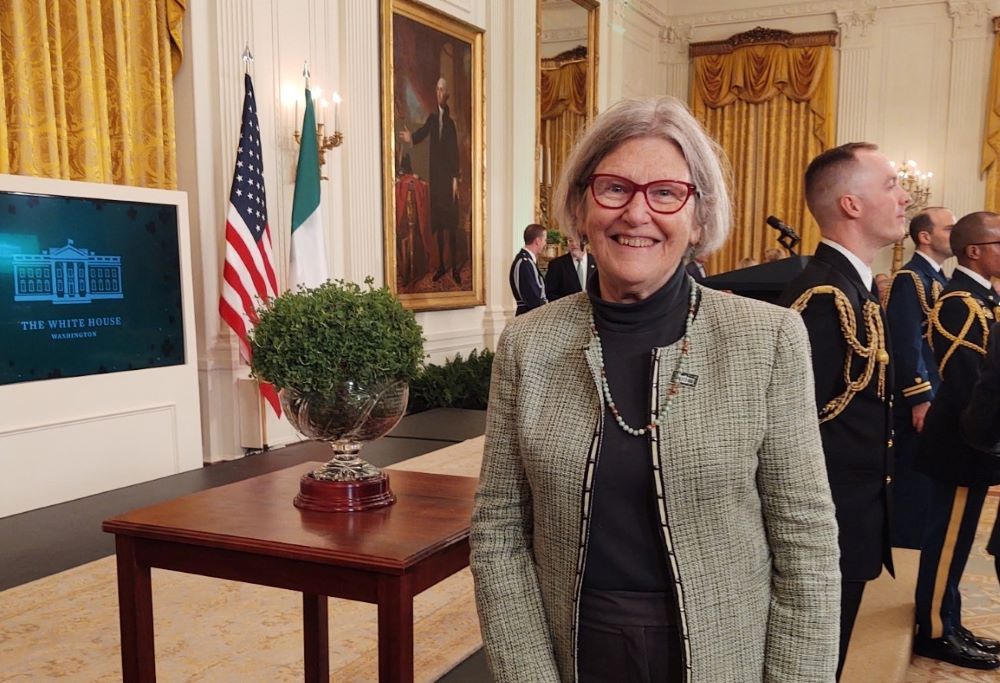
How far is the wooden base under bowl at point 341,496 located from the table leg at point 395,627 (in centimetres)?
38

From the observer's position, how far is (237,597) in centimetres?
395

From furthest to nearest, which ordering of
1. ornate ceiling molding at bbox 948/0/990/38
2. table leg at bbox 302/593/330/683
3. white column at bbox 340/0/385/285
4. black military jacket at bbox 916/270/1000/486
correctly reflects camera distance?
1. ornate ceiling molding at bbox 948/0/990/38
2. white column at bbox 340/0/385/285
3. black military jacket at bbox 916/270/1000/486
4. table leg at bbox 302/593/330/683

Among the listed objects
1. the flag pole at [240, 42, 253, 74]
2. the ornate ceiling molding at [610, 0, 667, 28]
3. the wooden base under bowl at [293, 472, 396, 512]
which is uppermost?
the ornate ceiling molding at [610, 0, 667, 28]

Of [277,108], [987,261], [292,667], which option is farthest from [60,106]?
[987,261]

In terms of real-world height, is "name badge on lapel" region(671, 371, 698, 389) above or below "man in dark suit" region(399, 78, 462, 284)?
below

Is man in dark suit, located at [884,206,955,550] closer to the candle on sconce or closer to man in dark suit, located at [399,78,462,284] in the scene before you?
the candle on sconce

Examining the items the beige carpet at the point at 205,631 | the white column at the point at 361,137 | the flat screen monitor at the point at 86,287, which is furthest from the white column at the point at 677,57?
the beige carpet at the point at 205,631

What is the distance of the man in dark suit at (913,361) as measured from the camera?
360cm

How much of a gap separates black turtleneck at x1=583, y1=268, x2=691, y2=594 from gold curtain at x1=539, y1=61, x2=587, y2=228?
12.2m

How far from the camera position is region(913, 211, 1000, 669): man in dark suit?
3.49 m

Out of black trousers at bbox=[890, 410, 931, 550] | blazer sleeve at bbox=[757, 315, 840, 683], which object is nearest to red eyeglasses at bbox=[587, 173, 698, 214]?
blazer sleeve at bbox=[757, 315, 840, 683]

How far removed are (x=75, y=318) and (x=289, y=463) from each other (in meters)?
1.81

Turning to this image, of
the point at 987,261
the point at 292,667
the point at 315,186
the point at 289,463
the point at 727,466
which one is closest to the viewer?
the point at 727,466

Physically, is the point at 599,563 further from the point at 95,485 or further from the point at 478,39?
→ the point at 478,39
